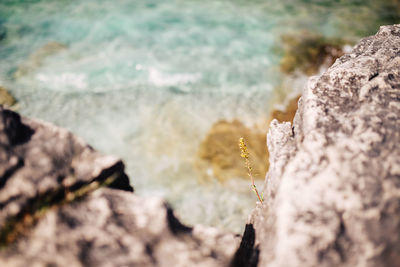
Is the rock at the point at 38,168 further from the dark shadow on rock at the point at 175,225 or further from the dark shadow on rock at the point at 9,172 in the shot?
the dark shadow on rock at the point at 175,225

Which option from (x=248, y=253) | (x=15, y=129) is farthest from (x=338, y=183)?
(x=15, y=129)

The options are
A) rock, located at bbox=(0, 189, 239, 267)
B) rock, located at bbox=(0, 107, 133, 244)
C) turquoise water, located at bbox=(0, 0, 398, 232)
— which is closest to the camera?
rock, located at bbox=(0, 189, 239, 267)

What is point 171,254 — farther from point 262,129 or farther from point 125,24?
point 125,24

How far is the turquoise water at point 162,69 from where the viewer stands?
6.57 m

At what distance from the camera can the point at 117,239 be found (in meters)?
1.74

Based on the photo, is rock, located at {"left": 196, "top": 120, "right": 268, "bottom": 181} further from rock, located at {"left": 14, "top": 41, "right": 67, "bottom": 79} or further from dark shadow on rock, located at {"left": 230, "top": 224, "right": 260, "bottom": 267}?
rock, located at {"left": 14, "top": 41, "right": 67, "bottom": 79}

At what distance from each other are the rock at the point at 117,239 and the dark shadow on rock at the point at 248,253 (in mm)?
147

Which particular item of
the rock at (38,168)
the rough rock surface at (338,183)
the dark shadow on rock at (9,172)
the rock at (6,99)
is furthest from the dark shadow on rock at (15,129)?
the rock at (6,99)

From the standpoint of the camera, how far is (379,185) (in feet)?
5.89

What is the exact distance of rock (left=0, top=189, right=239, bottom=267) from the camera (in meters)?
1.56

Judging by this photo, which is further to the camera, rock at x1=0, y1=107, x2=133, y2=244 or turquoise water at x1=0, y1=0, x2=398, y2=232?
turquoise water at x1=0, y1=0, x2=398, y2=232

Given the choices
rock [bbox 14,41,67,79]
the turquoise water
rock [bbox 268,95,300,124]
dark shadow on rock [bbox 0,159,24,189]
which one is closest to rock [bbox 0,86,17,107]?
the turquoise water

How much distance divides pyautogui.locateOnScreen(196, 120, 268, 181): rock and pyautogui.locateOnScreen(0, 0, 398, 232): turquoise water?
0.87 ft

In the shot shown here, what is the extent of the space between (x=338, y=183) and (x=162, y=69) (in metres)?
8.75
